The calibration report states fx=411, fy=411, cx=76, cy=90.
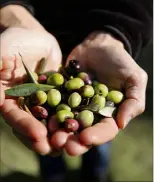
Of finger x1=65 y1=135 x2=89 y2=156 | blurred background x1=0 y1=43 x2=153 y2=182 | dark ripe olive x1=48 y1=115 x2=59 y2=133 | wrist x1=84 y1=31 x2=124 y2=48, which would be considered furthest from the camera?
blurred background x1=0 y1=43 x2=153 y2=182

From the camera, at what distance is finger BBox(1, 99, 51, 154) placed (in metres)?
1.15

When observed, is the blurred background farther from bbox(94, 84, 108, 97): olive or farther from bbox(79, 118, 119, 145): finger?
bbox(79, 118, 119, 145): finger

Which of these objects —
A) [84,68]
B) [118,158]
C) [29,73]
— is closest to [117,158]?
[118,158]

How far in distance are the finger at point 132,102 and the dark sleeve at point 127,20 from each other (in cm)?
34

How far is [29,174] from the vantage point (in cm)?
229

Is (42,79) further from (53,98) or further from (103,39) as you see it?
(103,39)

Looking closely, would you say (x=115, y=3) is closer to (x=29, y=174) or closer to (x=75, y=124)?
(x=75, y=124)

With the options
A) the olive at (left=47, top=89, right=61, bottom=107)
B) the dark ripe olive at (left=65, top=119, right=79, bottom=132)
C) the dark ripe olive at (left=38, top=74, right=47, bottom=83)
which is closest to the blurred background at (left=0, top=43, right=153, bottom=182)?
the dark ripe olive at (left=38, top=74, right=47, bottom=83)

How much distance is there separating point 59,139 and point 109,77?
48 centimetres

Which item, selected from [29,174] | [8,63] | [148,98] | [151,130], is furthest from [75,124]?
[148,98]

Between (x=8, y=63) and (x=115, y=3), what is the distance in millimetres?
594

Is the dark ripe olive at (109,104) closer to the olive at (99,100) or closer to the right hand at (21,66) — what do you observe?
the olive at (99,100)

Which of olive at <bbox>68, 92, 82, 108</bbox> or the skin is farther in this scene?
olive at <bbox>68, 92, 82, 108</bbox>

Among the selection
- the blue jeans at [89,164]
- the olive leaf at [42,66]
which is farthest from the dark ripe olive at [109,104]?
the blue jeans at [89,164]
